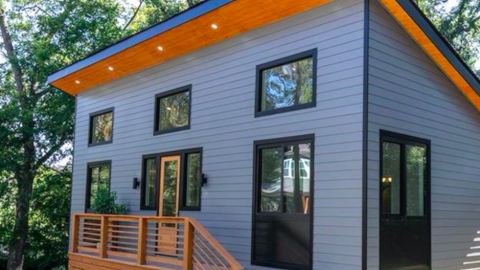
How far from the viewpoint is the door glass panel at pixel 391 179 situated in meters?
6.29

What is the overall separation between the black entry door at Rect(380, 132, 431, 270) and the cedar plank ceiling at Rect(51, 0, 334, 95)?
2242mm

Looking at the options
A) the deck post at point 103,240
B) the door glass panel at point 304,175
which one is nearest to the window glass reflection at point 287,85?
the door glass panel at point 304,175

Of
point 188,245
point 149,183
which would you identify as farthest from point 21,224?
point 188,245

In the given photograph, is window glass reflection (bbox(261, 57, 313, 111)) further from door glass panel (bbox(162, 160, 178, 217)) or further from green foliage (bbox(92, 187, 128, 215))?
green foliage (bbox(92, 187, 128, 215))

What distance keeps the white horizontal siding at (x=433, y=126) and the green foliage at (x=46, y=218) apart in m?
13.7

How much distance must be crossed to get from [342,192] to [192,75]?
3.89 m

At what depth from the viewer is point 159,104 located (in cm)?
970

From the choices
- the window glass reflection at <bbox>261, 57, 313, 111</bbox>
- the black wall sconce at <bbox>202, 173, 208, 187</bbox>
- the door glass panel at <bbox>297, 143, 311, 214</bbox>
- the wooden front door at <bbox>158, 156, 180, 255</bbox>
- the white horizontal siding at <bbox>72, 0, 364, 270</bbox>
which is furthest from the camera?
the wooden front door at <bbox>158, 156, 180, 255</bbox>

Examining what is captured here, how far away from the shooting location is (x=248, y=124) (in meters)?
7.57

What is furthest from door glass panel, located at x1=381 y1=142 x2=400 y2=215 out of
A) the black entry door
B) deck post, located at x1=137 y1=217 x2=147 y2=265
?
deck post, located at x1=137 y1=217 x2=147 y2=265

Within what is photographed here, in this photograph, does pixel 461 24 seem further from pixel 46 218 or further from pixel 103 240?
pixel 46 218

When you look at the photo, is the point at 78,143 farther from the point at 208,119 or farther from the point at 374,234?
the point at 374,234

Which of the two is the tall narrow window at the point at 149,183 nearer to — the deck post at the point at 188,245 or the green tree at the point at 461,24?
the deck post at the point at 188,245

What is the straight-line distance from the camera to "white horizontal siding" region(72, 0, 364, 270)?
615 centimetres
